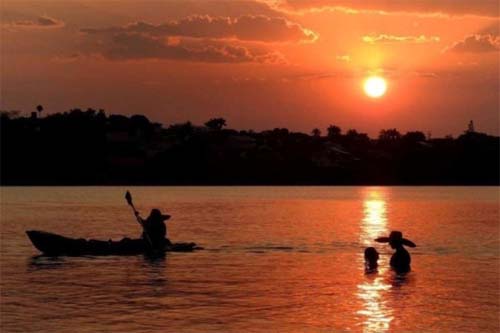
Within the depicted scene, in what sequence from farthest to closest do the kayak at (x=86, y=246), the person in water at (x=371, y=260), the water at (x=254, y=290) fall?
the kayak at (x=86, y=246), the person in water at (x=371, y=260), the water at (x=254, y=290)

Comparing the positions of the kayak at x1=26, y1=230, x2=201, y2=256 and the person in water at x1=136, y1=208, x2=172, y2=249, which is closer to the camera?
the person in water at x1=136, y1=208, x2=172, y2=249

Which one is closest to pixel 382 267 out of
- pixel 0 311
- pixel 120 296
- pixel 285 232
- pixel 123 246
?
pixel 123 246

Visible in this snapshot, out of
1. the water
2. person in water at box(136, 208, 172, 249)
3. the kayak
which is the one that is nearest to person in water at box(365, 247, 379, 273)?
the water

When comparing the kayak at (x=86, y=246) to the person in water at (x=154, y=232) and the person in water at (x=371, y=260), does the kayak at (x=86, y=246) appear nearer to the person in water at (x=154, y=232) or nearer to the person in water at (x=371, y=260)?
the person in water at (x=154, y=232)

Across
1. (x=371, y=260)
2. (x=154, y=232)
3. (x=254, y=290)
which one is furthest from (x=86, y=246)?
(x=371, y=260)

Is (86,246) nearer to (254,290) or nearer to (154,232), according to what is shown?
(154,232)

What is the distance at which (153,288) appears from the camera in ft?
115

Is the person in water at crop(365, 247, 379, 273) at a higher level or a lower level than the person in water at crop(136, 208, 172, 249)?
lower

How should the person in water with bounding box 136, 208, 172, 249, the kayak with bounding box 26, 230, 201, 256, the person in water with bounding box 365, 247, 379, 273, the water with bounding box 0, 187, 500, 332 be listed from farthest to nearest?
the kayak with bounding box 26, 230, 201, 256 → the person in water with bounding box 136, 208, 172, 249 → the person in water with bounding box 365, 247, 379, 273 → the water with bounding box 0, 187, 500, 332

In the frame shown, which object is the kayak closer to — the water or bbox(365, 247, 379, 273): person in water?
the water

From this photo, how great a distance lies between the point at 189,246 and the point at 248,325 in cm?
2298

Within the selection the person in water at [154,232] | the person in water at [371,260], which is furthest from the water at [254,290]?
the person in water at [154,232]

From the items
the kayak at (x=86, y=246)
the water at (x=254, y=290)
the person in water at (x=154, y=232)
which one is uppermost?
the person in water at (x=154, y=232)

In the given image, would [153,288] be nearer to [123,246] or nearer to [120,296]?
[120,296]
